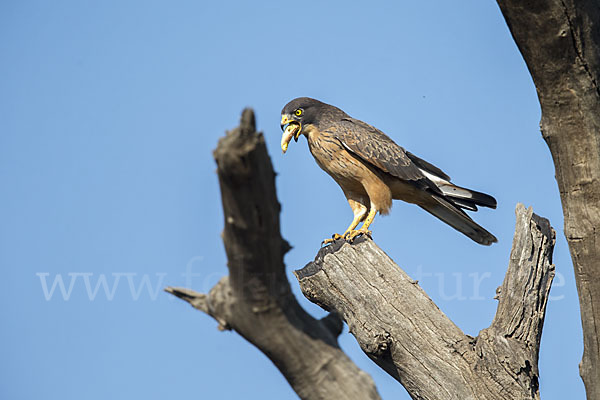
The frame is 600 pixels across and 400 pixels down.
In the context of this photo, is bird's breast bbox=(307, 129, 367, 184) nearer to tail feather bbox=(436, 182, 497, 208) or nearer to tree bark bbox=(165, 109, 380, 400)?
tail feather bbox=(436, 182, 497, 208)

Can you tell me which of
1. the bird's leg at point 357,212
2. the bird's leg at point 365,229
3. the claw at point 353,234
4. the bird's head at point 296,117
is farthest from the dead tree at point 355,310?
the bird's head at point 296,117

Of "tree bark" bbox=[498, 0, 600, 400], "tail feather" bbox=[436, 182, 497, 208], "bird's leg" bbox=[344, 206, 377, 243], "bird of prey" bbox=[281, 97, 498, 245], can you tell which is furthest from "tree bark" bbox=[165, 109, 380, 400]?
"tail feather" bbox=[436, 182, 497, 208]

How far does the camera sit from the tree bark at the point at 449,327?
156 inches

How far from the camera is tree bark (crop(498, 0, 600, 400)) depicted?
3404 millimetres

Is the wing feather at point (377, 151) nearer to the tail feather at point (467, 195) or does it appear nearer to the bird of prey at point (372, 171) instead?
the bird of prey at point (372, 171)

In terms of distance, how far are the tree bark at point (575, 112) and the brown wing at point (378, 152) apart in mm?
2703

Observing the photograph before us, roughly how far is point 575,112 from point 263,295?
2.14 m

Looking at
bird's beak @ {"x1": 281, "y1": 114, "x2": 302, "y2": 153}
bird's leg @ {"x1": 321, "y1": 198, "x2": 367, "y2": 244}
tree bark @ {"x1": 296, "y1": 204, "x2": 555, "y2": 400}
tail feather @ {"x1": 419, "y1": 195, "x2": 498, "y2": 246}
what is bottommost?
tree bark @ {"x1": 296, "y1": 204, "x2": 555, "y2": 400}

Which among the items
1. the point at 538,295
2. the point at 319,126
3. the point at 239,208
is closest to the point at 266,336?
the point at 239,208

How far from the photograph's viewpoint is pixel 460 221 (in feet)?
21.1

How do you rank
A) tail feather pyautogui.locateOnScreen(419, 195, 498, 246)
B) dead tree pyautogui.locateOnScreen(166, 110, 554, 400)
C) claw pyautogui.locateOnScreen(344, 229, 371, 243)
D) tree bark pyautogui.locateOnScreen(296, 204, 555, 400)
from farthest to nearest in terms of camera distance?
tail feather pyautogui.locateOnScreen(419, 195, 498, 246) < claw pyautogui.locateOnScreen(344, 229, 371, 243) < tree bark pyautogui.locateOnScreen(296, 204, 555, 400) < dead tree pyautogui.locateOnScreen(166, 110, 554, 400)

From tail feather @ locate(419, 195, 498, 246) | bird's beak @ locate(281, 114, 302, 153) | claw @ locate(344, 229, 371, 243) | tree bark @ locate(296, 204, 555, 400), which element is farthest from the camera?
bird's beak @ locate(281, 114, 302, 153)

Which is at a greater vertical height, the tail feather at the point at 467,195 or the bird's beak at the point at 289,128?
the bird's beak at the point at 289,128

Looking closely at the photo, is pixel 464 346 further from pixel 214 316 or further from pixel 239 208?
pixel 239 208
